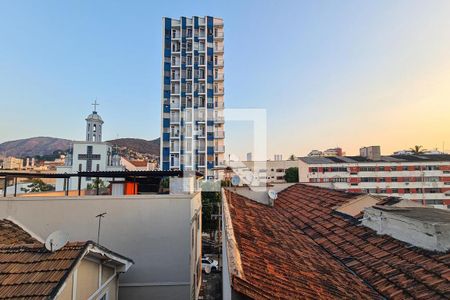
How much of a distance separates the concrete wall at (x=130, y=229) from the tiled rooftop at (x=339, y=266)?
3516 millimetres

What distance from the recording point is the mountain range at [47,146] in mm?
128100

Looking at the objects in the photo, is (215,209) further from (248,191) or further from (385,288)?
(385,288)

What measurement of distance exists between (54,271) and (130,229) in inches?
186

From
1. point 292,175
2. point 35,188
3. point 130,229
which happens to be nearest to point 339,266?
point 130,229

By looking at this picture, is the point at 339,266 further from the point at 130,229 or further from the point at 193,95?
the point at 193,95

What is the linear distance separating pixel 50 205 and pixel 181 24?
40866 millimetres

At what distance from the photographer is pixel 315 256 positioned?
5645 millimetres

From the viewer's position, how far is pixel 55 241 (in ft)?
13.3

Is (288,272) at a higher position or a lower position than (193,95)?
lower

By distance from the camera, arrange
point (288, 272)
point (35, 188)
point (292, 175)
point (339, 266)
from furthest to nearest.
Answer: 1. point (292, 175)
2. point (35, 188)
3. point (339, 266)
4. point (288, 272)

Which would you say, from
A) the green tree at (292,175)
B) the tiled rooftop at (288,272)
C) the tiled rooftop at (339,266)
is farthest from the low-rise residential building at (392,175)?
the tiled rooftop at (288,272)

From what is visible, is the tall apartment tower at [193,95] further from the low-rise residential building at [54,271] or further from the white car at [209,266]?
the low-rise residential building at [54,271]

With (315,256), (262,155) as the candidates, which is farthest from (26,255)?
(262,155)

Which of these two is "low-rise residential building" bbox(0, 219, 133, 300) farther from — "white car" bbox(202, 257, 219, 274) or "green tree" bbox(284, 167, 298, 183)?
"green tree" bbox(284, 167, 298, 183)
